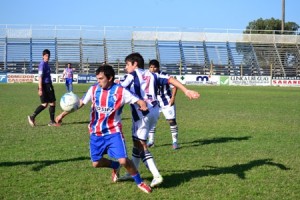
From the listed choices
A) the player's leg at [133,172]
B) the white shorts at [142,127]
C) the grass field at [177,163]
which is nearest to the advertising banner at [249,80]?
the grass field at [177,163]

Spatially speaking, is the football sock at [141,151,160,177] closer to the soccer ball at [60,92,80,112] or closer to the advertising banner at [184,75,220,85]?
the soccer ball at [60,92,80,112]

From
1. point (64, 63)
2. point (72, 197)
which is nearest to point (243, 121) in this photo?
point (72, 197)

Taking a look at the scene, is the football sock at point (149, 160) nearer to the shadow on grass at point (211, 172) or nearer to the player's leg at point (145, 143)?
the player's leg at point (145, 143)

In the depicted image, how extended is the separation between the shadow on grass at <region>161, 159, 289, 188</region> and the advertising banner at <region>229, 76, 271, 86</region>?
40.4 metres

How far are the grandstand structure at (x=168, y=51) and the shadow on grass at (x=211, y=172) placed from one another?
39626 mm

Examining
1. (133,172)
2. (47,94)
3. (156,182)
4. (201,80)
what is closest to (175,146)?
(156,182)

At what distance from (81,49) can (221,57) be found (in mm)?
16813

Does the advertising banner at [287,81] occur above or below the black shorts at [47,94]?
above

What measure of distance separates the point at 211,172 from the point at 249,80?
41875 mm

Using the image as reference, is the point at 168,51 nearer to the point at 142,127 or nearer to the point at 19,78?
the point at 19,78

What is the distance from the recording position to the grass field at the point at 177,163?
6.12 meters

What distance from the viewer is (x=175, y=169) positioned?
7.55 m

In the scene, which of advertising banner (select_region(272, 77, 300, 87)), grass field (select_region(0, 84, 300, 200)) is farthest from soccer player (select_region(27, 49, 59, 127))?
advertising banner (select_region(272, 77, 300, 87))

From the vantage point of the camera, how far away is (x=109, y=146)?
612cm
